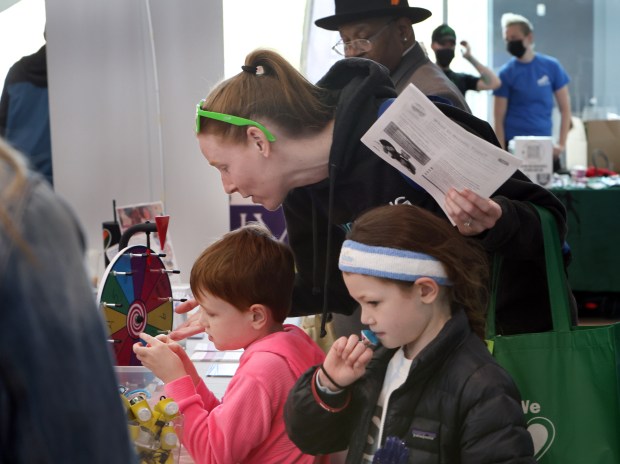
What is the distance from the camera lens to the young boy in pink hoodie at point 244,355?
1.67 metres

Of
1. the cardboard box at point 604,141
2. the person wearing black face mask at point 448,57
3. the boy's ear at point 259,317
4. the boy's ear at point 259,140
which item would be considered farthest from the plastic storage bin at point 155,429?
the cardboard box at point 604,141

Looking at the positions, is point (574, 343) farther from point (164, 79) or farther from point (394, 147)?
point (164, 79)

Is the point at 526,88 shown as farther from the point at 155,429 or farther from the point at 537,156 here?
the point at 155,429

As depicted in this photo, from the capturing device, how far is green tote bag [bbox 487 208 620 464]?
5.34 feet

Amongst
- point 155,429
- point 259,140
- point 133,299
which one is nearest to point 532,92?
point 259,140

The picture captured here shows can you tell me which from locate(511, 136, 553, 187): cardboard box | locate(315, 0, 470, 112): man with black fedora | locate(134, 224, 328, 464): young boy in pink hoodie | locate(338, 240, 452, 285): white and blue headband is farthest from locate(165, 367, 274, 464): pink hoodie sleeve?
locate(511, 136, 553, 187): cardboard box

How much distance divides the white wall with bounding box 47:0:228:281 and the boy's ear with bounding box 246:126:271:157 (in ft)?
5.92

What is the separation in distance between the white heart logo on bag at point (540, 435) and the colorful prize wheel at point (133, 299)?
0.80 metres

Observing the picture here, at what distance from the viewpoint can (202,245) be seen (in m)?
3.75

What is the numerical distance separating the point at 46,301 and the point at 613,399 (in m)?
1.32

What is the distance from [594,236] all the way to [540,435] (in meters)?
4.32

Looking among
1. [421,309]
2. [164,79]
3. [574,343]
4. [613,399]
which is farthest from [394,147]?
[164,79]

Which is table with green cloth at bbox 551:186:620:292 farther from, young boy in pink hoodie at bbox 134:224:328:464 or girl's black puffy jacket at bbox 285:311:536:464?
girl's black puffy jacket at bbox 285:311:536:464

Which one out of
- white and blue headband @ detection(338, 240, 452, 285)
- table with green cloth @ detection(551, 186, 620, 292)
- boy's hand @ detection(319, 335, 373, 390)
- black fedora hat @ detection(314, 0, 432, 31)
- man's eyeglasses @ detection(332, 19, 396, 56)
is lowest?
table with green cloth @ detection(551, 186, 620, 292)
